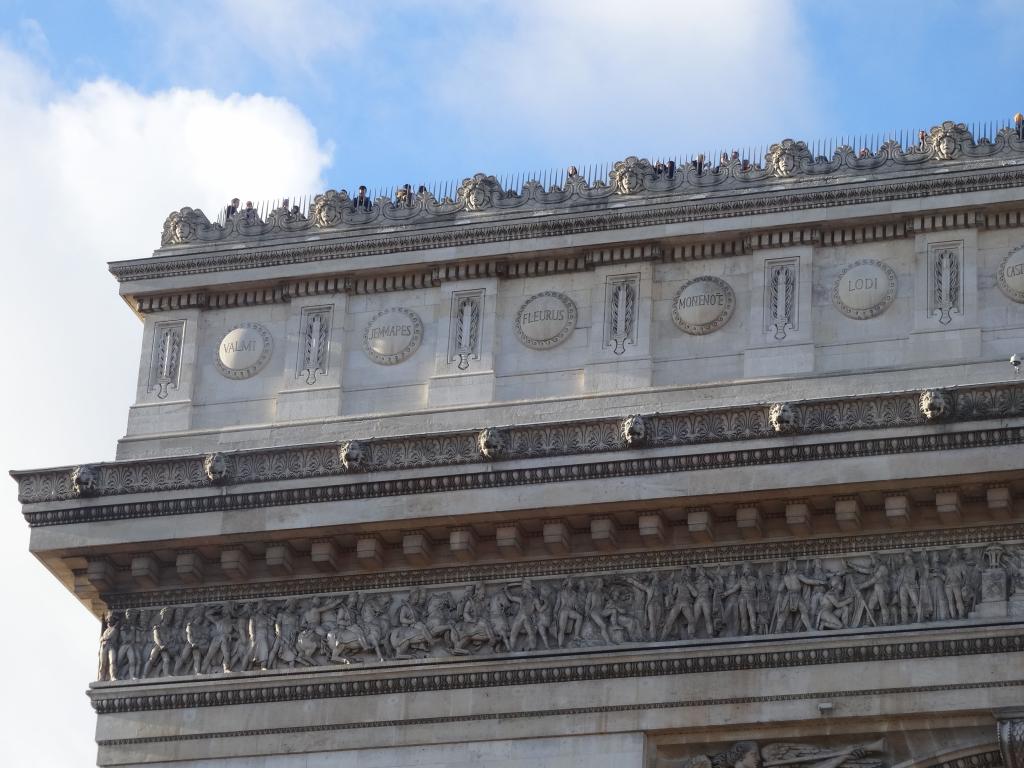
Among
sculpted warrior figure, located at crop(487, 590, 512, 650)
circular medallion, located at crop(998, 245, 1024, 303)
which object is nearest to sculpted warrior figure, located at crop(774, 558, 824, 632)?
sculpted warrior figure, located at crop(487, 590, 512, 650)

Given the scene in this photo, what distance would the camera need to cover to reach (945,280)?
28.7 metres

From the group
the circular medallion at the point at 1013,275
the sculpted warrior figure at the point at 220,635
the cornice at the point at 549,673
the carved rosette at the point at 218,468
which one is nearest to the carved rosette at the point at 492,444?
the cornice at the point at 549,673

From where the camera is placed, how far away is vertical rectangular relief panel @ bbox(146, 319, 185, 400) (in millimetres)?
30688

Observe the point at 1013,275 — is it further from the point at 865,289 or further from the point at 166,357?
the point at 166,357

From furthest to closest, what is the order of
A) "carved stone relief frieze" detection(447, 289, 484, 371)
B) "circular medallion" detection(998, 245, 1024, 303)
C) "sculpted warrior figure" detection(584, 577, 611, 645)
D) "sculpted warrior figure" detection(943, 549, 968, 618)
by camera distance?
"carved stone relief frieze" detection(447, 289, 484, 371), "circular medallion" detection(998, 245, 1024, 303), "sculpted warrior figure" detection(584, 577, 611, 645), "sculpted warrior figure" detection(943, 549, 968, 618)

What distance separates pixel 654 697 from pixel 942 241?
5586 mm

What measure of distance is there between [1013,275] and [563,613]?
18.3 ft

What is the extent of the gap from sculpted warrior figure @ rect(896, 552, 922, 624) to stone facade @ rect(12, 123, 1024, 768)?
2cm

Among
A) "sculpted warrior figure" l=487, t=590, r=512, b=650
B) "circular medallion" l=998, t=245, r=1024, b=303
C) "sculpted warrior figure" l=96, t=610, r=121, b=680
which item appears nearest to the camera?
"sculpted warrior figure" l=487, t=590, r=512, b=650

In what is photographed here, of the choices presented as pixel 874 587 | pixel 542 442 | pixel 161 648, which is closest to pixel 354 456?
pixel 542 442

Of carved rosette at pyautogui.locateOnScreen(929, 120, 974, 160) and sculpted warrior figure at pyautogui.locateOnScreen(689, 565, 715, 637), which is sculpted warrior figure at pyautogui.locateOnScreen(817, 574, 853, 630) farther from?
carved rosette at pyautogui.locateOnScreen(929, 120, 974, 160)

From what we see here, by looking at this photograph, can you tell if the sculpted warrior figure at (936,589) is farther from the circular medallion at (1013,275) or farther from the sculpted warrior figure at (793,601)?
the circular medallion at (1013,275)

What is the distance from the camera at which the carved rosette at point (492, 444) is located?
2802 centimetres

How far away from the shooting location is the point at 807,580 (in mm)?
27250
